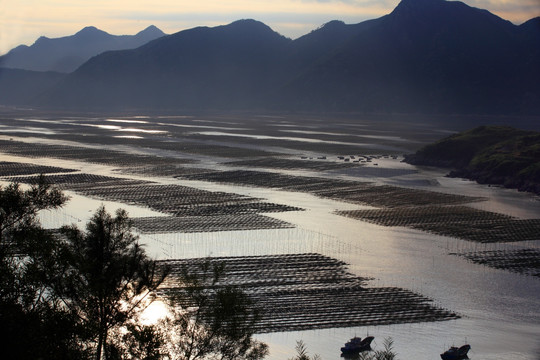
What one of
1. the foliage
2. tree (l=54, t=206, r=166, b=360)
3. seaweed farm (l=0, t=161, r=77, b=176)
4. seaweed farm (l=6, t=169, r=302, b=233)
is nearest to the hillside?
seaweed farm (l=6, t=169, r=302, b=233)

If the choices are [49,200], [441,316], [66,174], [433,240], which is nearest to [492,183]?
[433,240]

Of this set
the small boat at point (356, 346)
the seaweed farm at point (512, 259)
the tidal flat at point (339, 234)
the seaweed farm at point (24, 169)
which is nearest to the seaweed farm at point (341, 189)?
the tidal flat at point (339, 234)

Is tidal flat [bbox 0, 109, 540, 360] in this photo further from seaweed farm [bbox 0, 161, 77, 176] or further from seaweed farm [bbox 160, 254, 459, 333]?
seaweed farm [bbox 0, 161, 77, 176]

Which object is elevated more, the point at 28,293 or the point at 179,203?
the point at 28,293

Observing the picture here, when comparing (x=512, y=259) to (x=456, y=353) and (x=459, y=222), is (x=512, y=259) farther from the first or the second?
(x=456, y=353)

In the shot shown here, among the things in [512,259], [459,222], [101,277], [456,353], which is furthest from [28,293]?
[459,222]

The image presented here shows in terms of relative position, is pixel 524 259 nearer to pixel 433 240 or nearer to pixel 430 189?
pixel 433 240

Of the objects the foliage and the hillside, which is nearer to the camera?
the foliage
